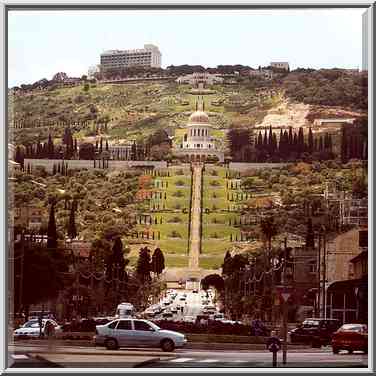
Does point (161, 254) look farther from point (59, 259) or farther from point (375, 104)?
point (375, 104)

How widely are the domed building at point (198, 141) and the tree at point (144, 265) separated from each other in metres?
1.67

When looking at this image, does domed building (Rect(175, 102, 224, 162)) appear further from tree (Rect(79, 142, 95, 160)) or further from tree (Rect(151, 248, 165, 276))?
tree (Rect(151, 248, 165, 276))

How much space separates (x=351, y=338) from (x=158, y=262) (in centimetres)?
331

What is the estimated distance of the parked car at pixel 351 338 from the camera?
57.3ft

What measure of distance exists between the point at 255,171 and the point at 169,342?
3.08m

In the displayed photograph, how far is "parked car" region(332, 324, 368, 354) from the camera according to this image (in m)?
17.5

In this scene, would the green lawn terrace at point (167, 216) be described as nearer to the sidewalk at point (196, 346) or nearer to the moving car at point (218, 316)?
the moving car at point (218, 316)

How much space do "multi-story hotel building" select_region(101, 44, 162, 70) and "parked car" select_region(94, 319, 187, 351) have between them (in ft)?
13.5

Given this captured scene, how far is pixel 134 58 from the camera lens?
1784 centimetres

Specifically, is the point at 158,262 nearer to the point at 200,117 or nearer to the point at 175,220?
the point at 175,220

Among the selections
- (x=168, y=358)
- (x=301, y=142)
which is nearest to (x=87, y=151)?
(x=301, y=142)

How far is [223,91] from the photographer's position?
18.0 m

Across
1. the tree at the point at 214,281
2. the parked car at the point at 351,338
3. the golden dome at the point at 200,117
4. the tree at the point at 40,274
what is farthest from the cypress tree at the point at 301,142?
the tree at the point at 40,274

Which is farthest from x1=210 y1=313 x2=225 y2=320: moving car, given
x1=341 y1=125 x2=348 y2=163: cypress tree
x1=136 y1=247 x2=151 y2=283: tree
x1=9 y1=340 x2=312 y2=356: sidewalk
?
x1=341 y1=125 x2=348 y2=163: cypress tree
